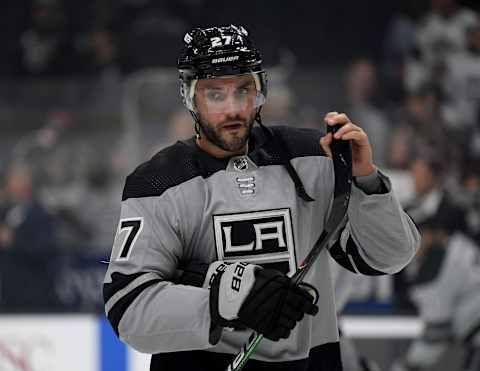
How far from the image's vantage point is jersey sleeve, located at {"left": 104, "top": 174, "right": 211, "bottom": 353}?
175 centimetres

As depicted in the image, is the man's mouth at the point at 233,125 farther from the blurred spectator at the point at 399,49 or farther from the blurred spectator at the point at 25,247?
the blurred spectator at the point at 399,49

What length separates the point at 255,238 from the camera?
6.09 feet

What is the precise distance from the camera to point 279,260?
1.86 meters

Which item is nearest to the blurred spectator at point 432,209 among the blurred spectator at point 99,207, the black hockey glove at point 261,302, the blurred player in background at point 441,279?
the blurred player in background at point 441,279

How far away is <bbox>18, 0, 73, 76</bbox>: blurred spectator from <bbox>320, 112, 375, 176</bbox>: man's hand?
10.5ft

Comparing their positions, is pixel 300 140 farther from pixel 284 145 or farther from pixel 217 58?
pixel 217 58

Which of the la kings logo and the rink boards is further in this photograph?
the rink boards

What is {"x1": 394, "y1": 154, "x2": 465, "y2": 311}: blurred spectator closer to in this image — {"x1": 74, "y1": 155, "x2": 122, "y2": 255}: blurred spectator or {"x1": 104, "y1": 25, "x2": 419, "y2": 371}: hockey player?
{"x1": 74, "y1": 155, "x2": 122, "y2": 255}: blurred spectator

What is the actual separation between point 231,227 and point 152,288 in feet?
0.60

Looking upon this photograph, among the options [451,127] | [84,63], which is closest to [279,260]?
[451,127]

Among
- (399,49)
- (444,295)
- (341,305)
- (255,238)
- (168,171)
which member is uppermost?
(168,171)

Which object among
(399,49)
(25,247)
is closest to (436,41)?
(399,49)

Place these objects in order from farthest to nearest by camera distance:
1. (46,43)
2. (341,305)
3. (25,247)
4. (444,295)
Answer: (46,43)
(25,247)
(444,295)
(341,305)

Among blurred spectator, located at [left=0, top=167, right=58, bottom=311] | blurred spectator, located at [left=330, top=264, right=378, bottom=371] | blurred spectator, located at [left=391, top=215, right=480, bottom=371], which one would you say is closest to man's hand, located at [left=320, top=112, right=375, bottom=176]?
blurred spectator, located at [left=330, top=264, right=378, bottom=371]
